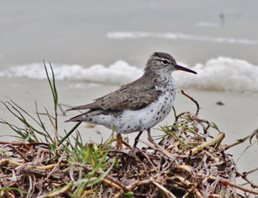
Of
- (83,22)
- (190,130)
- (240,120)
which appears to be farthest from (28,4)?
(190,130)

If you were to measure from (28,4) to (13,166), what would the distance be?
7.20 m

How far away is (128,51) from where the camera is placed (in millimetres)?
9719

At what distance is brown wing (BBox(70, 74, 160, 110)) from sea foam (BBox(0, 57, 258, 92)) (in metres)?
2.83

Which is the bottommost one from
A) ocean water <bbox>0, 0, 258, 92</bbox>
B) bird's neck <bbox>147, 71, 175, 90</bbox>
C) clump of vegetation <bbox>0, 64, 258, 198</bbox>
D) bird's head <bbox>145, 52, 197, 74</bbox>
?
clump of vegetation <bbox>0, 64, 258, 198</bbox>

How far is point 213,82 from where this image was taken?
855cm

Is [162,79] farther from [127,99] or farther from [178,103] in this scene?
[178,103]

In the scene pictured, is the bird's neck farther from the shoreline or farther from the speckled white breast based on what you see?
the shoreline

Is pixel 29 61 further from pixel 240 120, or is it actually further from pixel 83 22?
pixel 240 120

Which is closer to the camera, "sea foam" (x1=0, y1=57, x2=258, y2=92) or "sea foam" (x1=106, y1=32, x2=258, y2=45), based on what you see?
"sea foam" (x1=0, y1=57, x2=258, y2=92)

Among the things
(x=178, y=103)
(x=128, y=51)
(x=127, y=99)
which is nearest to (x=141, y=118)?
(x=127, y=99)

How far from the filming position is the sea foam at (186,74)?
28.0 feet

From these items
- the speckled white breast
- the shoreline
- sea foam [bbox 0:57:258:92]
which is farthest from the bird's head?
sea foam [bbox 0:57:258:92]

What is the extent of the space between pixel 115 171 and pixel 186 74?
4.24 m

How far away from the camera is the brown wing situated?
18.2 feet
